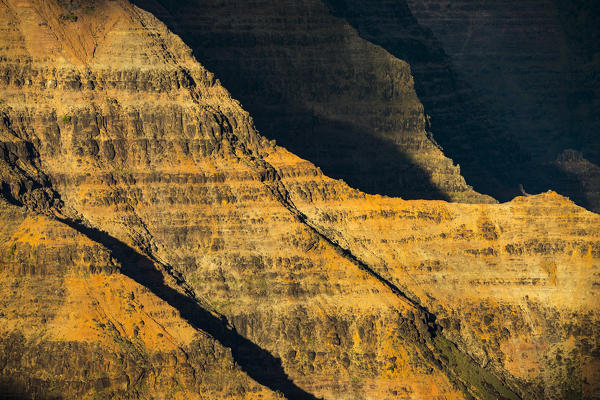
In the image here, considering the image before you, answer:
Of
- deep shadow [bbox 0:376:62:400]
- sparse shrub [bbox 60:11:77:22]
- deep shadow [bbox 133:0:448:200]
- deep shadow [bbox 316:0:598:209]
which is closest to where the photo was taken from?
deep shadow [bbox 0:376:62:400]

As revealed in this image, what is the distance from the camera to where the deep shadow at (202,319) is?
120 metres

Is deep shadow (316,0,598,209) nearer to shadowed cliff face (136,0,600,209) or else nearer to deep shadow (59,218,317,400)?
shadowed cliff face (136,0,600,209)

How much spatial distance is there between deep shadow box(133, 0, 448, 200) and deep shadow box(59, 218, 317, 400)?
2267 centimetres

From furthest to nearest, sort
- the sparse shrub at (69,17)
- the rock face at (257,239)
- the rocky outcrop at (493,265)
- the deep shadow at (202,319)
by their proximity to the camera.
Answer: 1. the sparse shrub at (69,17)
2. the rocky outcrop at (493,265)
3. the rock face at (257,239)
4. the deep shadow at (202,319)

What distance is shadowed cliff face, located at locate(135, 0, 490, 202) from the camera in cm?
14862

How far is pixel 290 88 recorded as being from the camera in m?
152

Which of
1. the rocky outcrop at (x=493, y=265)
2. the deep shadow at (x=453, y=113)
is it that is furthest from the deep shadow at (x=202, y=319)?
the deep shadow at (x=453, y=113)

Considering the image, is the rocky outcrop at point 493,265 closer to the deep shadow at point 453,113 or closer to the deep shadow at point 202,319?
the deep shadow at point 202,319

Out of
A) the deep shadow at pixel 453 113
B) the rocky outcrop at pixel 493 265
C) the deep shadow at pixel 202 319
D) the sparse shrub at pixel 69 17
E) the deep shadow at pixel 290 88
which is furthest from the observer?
the deep shadow at pixel 453 113

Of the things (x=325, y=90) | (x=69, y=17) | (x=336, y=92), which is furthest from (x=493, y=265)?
(x=336, y=92)

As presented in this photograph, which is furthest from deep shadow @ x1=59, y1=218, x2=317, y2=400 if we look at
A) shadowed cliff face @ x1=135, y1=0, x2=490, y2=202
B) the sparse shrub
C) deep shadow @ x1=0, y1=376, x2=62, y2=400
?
shadowed cliff face @ x1=135, y1=0, x2=490, y2=202

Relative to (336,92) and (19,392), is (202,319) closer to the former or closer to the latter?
(19,392)

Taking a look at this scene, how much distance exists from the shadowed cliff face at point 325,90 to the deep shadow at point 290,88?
57 mm

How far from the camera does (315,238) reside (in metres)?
126
